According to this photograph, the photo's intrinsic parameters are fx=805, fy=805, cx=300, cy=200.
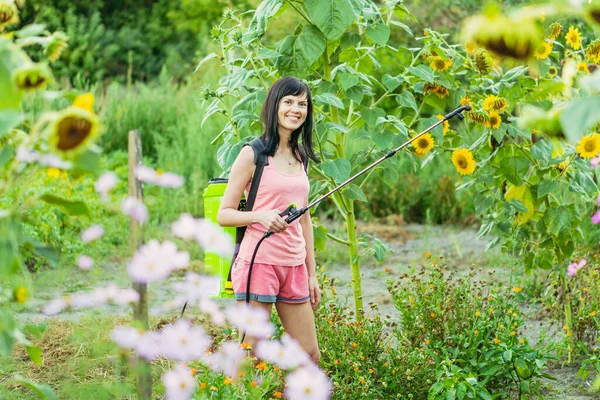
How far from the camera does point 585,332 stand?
366cm

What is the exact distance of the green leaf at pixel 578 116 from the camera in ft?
2.87

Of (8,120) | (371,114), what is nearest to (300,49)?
(371,114)

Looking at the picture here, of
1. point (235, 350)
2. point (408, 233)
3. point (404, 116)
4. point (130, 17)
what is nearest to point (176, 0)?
point (130, 17)

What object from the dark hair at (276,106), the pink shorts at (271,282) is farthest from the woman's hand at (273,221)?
the dark hair at (276,106)

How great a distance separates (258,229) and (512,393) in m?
1.26

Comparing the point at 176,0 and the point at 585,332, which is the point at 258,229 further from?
the point at 176,0

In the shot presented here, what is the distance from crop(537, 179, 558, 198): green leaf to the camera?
10.9 feet

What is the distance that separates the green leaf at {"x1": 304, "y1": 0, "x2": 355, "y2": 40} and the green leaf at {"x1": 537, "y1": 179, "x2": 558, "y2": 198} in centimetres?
109

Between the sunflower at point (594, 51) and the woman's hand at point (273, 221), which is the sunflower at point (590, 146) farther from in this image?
the woman's hand at point (273, 221)

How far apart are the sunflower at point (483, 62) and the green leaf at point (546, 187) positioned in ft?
1.75

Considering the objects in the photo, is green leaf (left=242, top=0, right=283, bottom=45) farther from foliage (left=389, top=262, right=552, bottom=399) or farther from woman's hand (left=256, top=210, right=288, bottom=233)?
foliage (left=389, top=262, right=552, bottom=399)

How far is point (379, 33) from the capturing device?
3.15m

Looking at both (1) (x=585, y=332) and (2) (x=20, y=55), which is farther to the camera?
(1) (x=585, y=332)

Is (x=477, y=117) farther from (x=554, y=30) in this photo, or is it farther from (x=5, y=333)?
(x=5, y=333)
